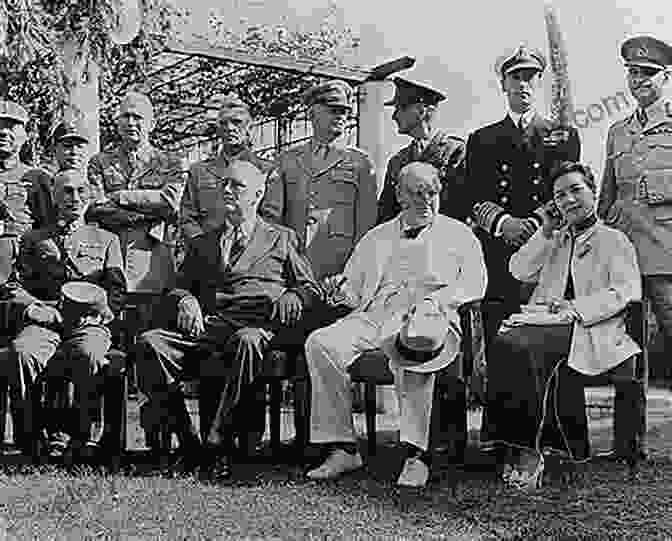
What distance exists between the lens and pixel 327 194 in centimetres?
553

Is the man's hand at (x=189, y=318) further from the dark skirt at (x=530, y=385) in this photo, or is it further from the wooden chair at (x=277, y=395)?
the dark skirt at (x=530, y=385)

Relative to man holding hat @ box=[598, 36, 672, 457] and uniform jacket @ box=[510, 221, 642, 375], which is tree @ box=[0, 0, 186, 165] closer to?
man holding hat @ box=[598, 36, 672, 457]

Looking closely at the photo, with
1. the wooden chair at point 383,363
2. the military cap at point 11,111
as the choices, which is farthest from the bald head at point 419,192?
the military cap at point 11,111

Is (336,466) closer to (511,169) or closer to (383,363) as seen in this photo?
(383,363)

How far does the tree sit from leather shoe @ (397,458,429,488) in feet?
17.7

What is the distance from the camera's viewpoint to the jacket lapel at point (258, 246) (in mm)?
4977

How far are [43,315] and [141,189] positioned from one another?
0.98 m

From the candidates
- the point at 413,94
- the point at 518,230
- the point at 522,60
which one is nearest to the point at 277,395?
the point at 518,230

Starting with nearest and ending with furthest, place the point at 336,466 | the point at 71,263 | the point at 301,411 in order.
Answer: the point at 336,466 < the point at 301,411 < the point at 71,263

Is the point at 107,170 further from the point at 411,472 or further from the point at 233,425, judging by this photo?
the point at 411,472

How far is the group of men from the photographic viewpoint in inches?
183

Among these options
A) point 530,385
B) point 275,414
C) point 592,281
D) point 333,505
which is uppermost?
point 592,281

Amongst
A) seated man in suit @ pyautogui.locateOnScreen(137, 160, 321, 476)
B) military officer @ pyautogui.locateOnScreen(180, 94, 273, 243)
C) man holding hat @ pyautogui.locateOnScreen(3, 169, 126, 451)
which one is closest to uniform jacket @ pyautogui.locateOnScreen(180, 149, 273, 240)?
military officer @ pyautogui.locateOnScreen(180, 94, 273, 243)

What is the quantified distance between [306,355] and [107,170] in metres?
1.86
